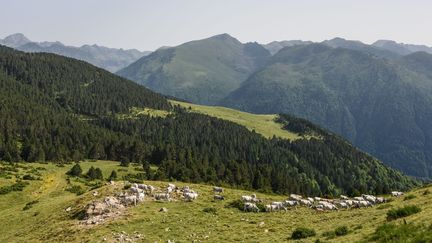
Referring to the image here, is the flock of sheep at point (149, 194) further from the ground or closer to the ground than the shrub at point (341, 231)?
closer to the ground

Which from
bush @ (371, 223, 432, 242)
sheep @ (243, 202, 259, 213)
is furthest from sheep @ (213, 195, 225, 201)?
bush @ (371, 223, 432, 242)

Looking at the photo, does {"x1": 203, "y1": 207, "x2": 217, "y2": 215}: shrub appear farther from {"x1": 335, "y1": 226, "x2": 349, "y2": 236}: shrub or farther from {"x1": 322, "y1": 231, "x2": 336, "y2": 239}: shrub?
{"x1": 335, "y1": 226, "x2": 349, "y2": 236}: shrub

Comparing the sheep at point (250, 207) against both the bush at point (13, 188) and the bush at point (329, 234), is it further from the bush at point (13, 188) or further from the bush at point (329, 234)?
the bush at point (13, 188)

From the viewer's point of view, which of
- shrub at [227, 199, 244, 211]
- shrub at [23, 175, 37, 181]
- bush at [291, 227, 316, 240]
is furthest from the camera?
shrub at [23, 175, 37, 181]

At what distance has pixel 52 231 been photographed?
4716cm

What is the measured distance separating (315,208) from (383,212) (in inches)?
413

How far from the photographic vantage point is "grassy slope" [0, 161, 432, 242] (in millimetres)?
37500

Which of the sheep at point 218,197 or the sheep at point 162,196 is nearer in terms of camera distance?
the sheep at point 162,196

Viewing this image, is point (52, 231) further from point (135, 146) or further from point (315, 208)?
point (135, 146)

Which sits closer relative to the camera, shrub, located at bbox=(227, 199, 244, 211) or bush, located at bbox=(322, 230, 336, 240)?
bush, located at bbox=(322, 230, 336, 240)

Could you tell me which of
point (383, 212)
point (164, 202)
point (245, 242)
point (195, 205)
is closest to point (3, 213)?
point (164, 202)

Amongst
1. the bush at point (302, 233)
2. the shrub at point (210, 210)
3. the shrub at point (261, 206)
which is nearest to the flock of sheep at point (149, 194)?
the shrub at point (210, 210)

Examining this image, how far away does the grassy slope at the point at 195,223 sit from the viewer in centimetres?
3750

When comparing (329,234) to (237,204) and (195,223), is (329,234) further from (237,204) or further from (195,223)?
(237,204)
